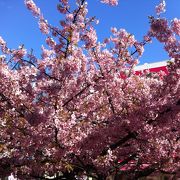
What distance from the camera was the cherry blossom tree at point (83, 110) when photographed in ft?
20.0

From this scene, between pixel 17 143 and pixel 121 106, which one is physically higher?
pixel 121 106

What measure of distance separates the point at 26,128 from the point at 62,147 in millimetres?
799

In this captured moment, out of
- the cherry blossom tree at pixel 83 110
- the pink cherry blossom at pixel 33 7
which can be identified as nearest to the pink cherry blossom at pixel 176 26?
the cherry blossom tree at pixel 83 110

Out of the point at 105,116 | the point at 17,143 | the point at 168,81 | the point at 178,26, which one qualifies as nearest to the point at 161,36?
the point at 178,26

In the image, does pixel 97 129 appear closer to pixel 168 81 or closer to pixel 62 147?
pixel 62 147

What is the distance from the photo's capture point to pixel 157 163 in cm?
762

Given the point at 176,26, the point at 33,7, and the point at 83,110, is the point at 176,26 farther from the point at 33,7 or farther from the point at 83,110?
the point at 33,7

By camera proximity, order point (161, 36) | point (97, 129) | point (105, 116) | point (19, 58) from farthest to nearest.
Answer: point (19, 58)
point (105, 116)
point (97, 129)
point (161, 36)

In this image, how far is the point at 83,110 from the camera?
7.80 m

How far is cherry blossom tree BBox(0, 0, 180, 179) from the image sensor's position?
609cm

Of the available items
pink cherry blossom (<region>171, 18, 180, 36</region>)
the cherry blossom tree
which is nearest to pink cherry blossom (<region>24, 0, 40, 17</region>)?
the cherry blossom tree

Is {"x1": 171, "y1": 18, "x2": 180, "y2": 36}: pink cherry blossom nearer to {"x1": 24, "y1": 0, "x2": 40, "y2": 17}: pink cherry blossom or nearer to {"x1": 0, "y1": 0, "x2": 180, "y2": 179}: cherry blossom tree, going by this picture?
{"x1": 0, "y1": 0, "x2": 180, "y2": 179}: cherry blossom tree

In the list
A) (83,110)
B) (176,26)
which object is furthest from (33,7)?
(176,26)

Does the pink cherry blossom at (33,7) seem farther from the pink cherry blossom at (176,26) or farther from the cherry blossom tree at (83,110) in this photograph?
the pink cherry blossom at (176,26)
